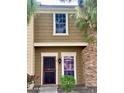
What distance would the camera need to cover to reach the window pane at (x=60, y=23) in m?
13.3

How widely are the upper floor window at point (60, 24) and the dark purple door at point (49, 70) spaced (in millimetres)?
1319

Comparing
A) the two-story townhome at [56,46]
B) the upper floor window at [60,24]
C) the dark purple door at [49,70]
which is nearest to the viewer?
the two-story townhome at [56,46]

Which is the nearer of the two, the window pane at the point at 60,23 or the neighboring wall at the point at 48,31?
the neighboring wall at the point at 48,31

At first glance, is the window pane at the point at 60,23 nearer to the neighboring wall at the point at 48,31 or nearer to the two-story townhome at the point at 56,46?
the two-story townhome at the point at 56,46

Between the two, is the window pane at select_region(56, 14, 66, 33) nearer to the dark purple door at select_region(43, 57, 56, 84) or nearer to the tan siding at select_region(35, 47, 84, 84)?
the tan siding at select_region(35, 47, 84, 84)

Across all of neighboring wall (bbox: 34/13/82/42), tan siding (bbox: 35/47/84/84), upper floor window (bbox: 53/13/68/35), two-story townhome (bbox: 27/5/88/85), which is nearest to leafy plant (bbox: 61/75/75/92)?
two-story townhome (bbox: 27/5/88/85)

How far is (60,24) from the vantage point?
13.4m

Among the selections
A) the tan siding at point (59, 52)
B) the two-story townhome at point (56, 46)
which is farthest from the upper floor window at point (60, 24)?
the tan siding at point (59, 52)

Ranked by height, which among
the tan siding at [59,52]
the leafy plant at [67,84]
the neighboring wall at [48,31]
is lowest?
the leafy plant at [67,84]

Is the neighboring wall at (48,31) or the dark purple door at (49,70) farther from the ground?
the neighboring wall at (48,31)

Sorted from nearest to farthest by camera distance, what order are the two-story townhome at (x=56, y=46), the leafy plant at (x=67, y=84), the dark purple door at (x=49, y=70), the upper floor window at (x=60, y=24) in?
the leafy plant at (x=67, y=84)
the two-story townhome at (x=56, y=46)
the upper floor window at (x=60, y=24)
the dark purple door at (x=49, y=70)

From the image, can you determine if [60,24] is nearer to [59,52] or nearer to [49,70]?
[59,52]
